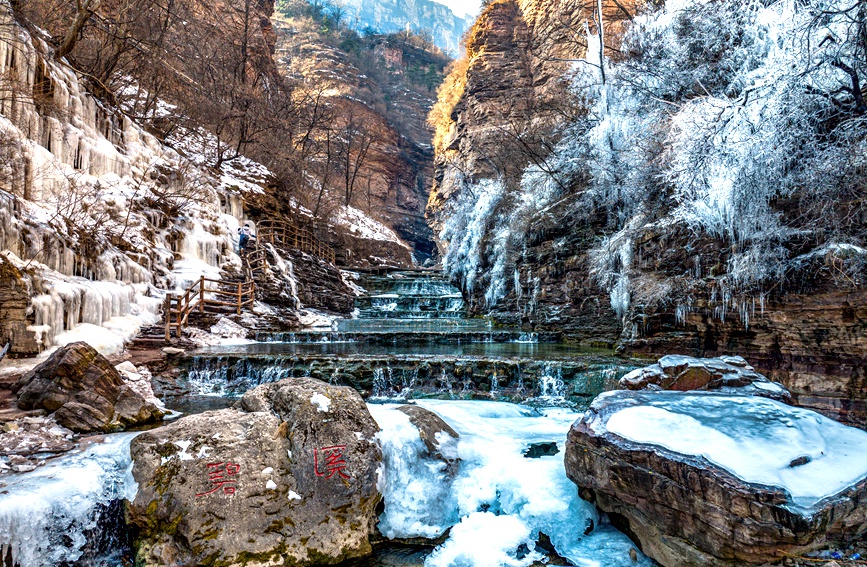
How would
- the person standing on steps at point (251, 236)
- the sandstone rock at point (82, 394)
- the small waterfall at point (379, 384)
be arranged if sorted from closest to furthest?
1. the sandstone rock at point (82, 394)
2. the small waterfall at point (379, 384)
3. the person standing on steps at point (251, 236)

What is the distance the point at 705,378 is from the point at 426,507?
3316 millimetres

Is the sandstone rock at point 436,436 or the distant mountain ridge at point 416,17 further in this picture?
the distant mountain ridge at point 416,17

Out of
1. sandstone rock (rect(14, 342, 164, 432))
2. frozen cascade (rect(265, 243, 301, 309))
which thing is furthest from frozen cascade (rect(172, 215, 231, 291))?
sandstone rock (rect(14, 342, 164, 432))

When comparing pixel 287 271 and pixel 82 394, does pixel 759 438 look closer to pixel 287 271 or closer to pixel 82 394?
pixel 82 394

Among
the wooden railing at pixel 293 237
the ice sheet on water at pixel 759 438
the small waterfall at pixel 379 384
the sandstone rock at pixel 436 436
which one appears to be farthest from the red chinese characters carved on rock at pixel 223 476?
the wooden railing at pixel 293 237

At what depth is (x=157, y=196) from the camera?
12.8m

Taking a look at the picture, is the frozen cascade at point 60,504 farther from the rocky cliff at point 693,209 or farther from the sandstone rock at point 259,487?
the rocky cliff at point 693,209

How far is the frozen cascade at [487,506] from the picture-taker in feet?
11.4

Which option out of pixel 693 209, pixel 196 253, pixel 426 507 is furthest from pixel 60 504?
pixel 196 253

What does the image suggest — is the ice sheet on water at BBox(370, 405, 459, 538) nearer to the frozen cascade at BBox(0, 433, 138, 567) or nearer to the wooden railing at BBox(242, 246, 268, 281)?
the frozen cascade at BBox(0, 433, 138, 567)

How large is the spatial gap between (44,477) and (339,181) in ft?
107

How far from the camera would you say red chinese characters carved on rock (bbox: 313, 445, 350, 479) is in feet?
12.3

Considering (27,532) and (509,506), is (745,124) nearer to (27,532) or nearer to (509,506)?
(509,506)

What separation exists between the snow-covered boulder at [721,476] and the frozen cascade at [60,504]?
12.8 feet
